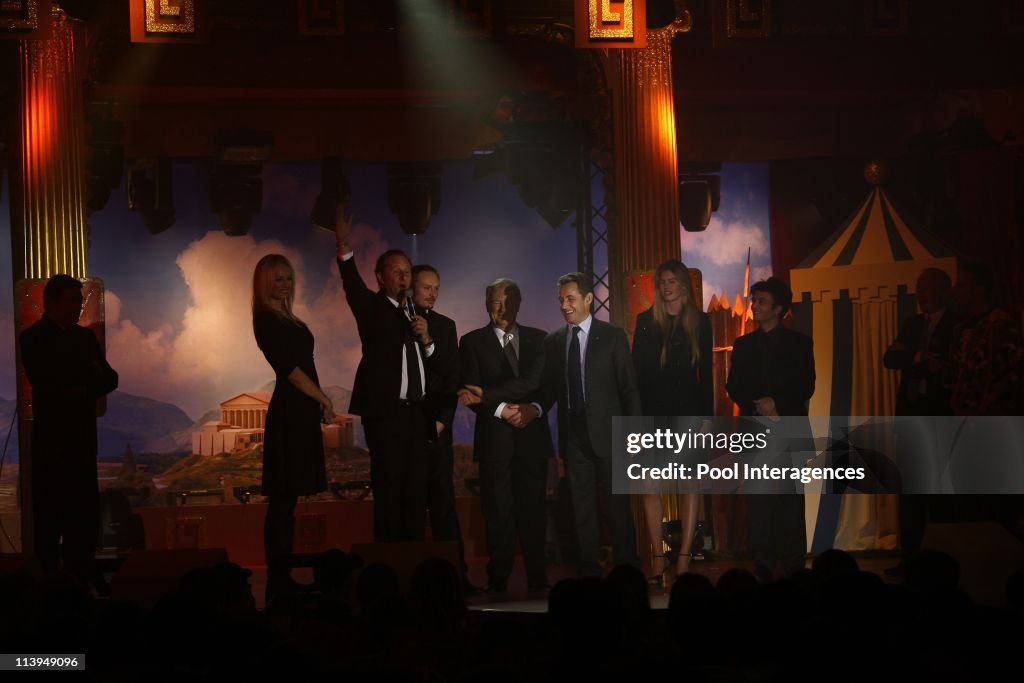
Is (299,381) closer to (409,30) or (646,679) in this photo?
(409,30)

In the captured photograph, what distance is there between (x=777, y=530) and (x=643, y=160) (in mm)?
2693

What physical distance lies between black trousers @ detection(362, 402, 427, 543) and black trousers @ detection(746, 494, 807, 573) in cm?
190

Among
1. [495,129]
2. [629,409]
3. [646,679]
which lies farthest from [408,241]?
[646,679]

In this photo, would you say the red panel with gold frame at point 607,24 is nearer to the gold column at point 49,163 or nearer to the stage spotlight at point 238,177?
the gold column at point 49,163

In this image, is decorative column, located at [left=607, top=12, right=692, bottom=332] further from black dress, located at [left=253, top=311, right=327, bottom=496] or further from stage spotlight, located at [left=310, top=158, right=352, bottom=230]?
stage spotlight, located at [left=310, top=158, right=352, bottom=230]

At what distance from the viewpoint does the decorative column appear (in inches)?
346

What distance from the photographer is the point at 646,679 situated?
8.68 ft

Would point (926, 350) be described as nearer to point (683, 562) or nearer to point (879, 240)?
point (879, 240)

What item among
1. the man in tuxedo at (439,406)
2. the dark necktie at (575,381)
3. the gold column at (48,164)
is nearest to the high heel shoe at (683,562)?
the dark necktie at (575,381)

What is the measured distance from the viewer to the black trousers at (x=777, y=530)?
7.50 meters

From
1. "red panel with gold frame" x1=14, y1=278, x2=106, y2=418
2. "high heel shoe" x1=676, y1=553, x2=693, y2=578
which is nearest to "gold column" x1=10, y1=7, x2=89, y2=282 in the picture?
"red panel with gold frame" x1=14, y1=278, x2=106, y2=418

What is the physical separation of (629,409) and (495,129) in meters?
4.38

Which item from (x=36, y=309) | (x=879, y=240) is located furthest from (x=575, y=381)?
(x=879, y=240)

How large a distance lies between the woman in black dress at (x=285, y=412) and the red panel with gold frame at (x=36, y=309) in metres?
1.08
